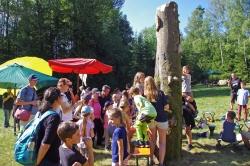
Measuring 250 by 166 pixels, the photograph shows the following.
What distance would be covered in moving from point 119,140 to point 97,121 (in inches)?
186

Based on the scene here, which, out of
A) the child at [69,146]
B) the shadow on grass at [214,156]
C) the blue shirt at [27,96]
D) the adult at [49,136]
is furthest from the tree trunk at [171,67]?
the child at [69,146]

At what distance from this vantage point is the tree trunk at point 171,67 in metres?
9.30

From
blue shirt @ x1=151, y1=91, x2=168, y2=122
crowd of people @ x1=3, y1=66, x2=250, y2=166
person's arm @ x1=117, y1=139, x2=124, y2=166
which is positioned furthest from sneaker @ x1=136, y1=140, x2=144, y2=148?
person's arm @ x1=117, y1=139, x2=124, y2=166

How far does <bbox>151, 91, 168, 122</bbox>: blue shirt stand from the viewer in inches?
333

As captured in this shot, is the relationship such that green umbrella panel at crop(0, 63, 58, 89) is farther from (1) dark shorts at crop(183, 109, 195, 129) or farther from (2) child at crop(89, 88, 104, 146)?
(1) dark shorts at crop(183, 109, 195, 129)

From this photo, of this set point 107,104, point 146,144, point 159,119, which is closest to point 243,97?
point 107,104

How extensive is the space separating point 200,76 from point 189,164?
52.1 metres

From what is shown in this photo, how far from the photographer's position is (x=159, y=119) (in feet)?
28.0

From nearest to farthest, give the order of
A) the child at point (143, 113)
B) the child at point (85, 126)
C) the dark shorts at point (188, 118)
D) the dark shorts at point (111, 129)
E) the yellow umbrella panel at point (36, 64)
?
the child at point (85, 126)
the child at point (143, 113)
the dark shorts at point (111, 129)
the dark shorts at point (188, 118)
the yellow umbrella panel at point (36, 64)

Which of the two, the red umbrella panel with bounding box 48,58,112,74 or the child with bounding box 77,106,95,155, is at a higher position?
the red umbrella panel with bounding box 48,58,112,74

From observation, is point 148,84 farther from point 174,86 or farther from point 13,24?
point 13,24

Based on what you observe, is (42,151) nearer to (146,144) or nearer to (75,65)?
(146,144)

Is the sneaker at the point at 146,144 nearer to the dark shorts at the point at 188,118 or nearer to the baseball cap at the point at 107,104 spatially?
the dark shorts at the point at 188,118

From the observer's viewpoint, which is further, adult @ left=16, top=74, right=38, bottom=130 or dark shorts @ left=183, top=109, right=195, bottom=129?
dark shorts @ left=183, top=109, right=195, bottom=129
